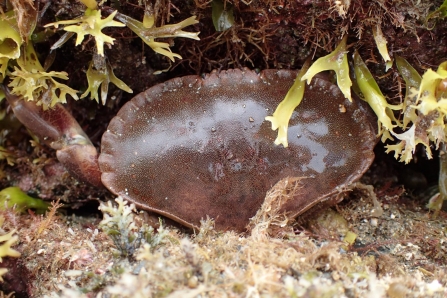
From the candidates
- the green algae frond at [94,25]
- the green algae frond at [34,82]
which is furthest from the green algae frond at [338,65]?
the green algae frond at [34,82]

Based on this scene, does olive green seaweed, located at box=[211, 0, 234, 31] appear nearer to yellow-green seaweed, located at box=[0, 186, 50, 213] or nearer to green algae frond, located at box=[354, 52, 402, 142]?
green algae frond, located at box=[354, 52, 402, 142]

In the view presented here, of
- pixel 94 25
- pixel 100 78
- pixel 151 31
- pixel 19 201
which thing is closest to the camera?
pixel 94 25

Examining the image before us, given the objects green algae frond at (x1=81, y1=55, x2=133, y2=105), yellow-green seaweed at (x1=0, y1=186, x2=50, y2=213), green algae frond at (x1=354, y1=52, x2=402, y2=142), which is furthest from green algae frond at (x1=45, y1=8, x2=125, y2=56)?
green algae frond at (x1=354, y1=52, x2=402, y2=142)

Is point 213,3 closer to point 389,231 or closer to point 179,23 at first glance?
point 179,23

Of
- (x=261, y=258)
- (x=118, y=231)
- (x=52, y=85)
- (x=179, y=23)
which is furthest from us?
(x=52, y=85)

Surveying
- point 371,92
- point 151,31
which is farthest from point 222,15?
point 371,92

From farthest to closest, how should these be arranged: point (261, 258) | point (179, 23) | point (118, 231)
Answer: point (179, 23) → point (118, 231) → point (261, 258)

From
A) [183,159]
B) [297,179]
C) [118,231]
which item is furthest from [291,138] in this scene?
[118,231]

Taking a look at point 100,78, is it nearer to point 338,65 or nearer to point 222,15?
point 222,15
